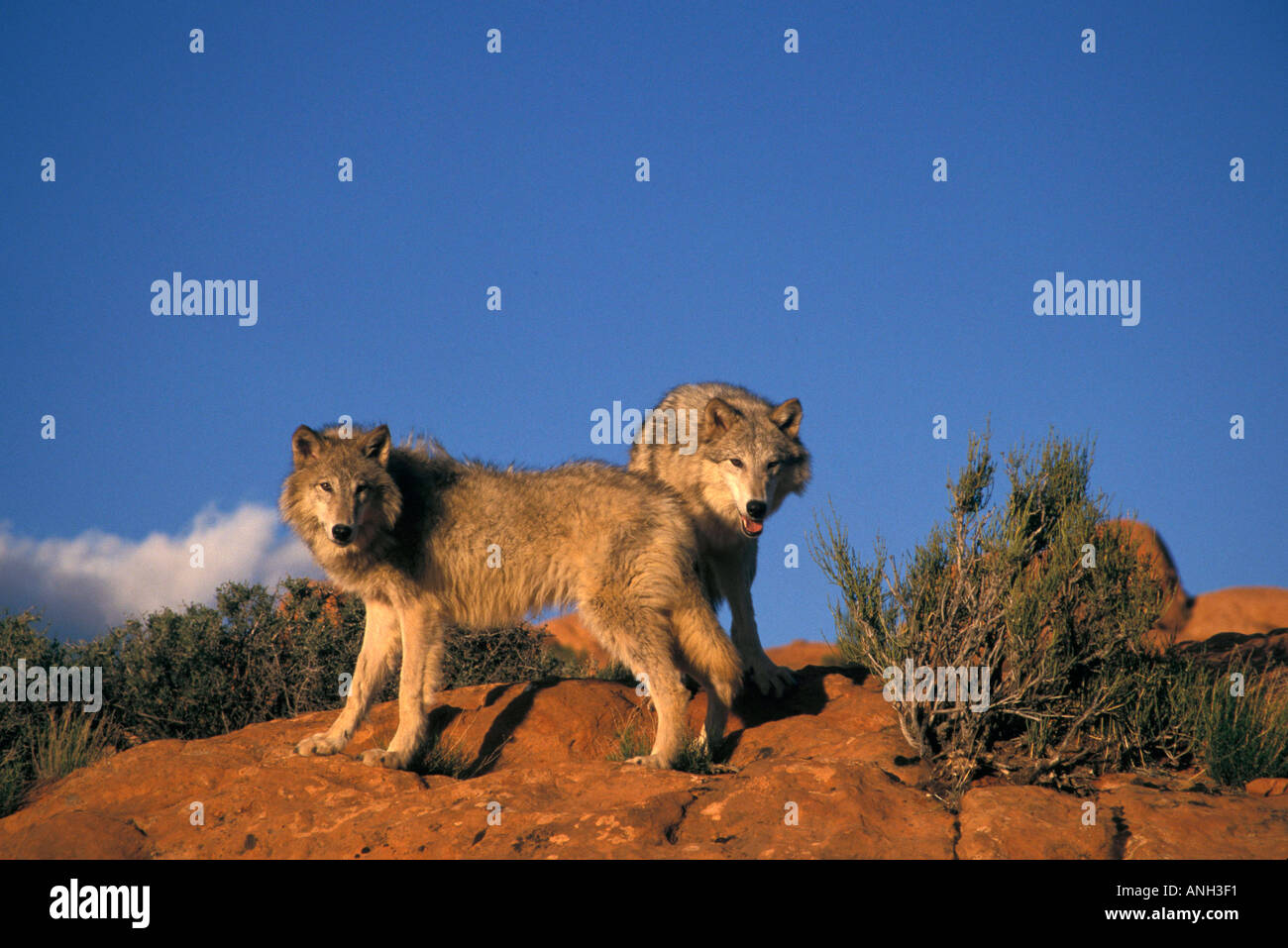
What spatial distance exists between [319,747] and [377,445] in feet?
8.54

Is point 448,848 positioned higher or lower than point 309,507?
lower

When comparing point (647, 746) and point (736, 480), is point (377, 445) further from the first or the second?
point (647, 746)

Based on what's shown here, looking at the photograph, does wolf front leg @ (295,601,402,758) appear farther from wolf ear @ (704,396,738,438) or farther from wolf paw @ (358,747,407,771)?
wolf ear @ (704,396,738,438)

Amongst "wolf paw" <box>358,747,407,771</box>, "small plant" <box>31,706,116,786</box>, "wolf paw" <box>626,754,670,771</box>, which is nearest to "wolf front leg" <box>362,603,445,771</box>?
"wolf paw" <box>358,747,407,771</box>

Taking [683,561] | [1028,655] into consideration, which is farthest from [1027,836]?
[683,561]

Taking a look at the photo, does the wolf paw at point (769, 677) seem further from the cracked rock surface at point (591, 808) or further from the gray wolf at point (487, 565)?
the gray wolf at point (487, 565)

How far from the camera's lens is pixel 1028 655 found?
27.1 ft

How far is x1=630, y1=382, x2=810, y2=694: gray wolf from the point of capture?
9914mm

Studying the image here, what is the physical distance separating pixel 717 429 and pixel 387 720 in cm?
418

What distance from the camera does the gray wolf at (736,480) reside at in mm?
9914

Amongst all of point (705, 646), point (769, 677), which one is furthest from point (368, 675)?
point (769, 677)

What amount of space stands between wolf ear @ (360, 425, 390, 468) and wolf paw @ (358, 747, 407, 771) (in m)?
2.45

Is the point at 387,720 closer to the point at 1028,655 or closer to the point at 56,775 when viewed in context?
the point at 56,775

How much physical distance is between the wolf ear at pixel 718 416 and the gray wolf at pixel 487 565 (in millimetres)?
1237
